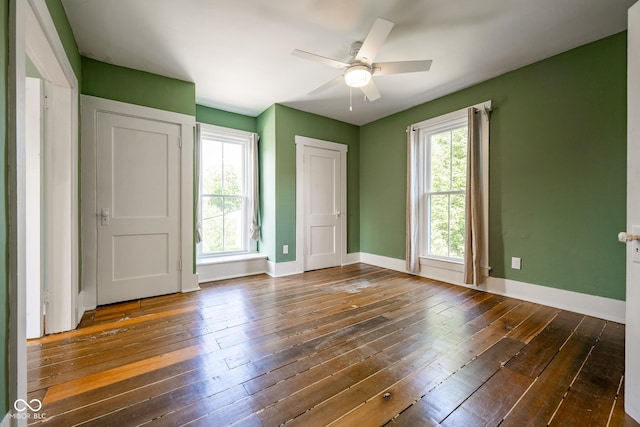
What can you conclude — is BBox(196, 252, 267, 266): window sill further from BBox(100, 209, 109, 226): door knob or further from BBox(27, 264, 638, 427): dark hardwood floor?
BBox(100, 209, 109, 226): door knob

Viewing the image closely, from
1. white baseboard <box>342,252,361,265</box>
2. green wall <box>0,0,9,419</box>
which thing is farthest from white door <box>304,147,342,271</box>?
green wall <box>0,0,9,419</box>

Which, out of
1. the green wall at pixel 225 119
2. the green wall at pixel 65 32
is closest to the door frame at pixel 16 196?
the green wall at pixel 65 32

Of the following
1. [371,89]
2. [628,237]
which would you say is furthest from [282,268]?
[628,237]

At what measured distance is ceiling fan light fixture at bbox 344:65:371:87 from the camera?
229 centimetres

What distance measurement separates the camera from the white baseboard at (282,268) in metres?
3.85

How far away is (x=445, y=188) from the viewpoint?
3.59m

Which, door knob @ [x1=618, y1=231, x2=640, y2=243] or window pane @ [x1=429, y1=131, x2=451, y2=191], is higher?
window pane @ [x1=429, y1=131, x2=451, y2=191]

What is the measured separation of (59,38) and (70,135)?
70 centimetres

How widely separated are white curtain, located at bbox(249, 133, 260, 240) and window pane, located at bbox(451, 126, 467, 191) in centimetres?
286

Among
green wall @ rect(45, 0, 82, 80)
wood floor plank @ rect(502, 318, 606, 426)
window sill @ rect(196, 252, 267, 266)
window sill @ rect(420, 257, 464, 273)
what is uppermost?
green wall @ rect(45, 0, 82, 80)

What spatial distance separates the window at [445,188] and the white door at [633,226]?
2.09 meters

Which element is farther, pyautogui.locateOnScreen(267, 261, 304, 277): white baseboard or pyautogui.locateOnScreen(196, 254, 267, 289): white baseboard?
pyautogui.locateOnScreen(267, 261, 304, 277): white baseboard

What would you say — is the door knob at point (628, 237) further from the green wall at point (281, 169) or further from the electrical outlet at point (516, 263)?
the green wall at point (281, 169)

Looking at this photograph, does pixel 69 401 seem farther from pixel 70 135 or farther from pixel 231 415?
pixel 70 135
